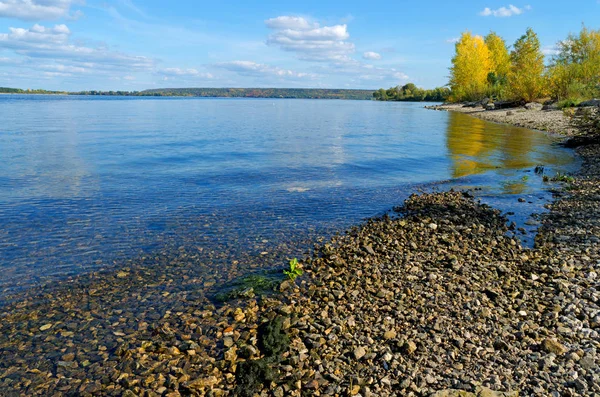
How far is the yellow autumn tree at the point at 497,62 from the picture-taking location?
4171 inches

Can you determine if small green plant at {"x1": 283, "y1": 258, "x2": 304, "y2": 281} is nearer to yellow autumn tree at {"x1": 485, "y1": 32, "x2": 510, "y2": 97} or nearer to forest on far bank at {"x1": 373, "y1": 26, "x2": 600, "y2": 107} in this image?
forest on far bank at {"x1": 373, "y1": 26, "x2": 600, "y2": 107}

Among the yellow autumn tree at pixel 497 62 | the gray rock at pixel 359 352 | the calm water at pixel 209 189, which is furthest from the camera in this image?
the yellow autumn tree at pixel 497 62

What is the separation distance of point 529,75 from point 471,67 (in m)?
38.7

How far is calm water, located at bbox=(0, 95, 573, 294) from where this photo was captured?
40.9ft

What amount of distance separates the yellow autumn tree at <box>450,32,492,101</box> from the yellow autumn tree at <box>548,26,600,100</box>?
3330 cm

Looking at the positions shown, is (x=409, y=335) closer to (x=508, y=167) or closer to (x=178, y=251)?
(x=178, y=251)

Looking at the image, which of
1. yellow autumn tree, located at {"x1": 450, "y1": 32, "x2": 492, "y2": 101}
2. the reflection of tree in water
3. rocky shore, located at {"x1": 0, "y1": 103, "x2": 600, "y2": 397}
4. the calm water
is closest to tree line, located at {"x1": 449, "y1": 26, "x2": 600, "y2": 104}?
yellow autumn tree, located at {"x1": 450, "y1": 32, "x2": 492, "y2": 101}

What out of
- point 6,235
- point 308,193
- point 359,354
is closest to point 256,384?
point 359,354

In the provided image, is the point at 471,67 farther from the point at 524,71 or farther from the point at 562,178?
the point at 562,178

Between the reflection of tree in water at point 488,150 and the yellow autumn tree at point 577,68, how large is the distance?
2272 centimetres

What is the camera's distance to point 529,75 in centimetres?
7719

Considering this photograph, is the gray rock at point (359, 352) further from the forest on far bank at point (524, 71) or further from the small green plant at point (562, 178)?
the forest on far bank at point (524, 71)

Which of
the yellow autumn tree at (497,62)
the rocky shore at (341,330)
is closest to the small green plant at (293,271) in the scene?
the rocky shore at (341,330)

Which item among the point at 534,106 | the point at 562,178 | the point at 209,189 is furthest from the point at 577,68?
the point at 209,189
